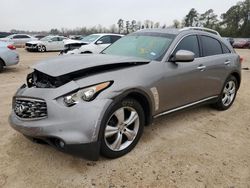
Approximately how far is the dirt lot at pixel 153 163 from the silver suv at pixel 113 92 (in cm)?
25

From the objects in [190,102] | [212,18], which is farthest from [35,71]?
[212,18]

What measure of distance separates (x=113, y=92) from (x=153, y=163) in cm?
101

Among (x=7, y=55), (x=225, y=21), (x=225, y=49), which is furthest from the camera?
(x=225, y=21)

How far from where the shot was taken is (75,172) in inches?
116

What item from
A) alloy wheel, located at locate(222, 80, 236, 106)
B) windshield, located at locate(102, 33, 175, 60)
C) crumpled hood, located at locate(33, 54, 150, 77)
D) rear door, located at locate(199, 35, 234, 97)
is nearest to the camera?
crumpled hood, located at locate(33, 54, 150, 77)

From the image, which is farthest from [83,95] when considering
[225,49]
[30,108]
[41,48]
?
[41,48]

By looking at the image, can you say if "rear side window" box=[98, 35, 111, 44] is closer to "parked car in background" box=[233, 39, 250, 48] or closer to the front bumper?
the front bumper

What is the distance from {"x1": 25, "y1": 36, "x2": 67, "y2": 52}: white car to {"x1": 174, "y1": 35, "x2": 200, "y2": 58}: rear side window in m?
18.5

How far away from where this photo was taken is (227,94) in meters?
5.39

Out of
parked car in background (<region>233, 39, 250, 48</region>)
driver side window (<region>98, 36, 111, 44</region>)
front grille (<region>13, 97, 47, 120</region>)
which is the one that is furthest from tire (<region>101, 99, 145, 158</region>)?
parked car in background (<region>233, 39, 250, 48</region>)

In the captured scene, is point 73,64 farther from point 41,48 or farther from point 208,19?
point 208,19

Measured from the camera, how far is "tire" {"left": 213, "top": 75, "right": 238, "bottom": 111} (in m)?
5.17

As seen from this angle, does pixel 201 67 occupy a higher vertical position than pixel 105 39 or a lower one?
higher

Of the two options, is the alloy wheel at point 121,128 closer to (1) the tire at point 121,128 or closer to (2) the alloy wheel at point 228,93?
(1) the tire at point 121,128
